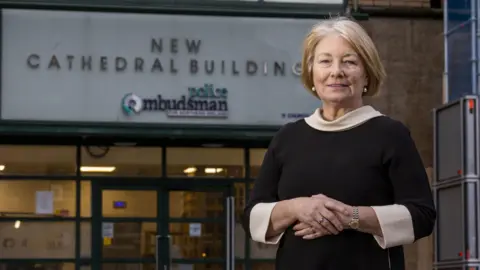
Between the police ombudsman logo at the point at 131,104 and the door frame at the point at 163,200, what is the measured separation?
996 millimetres

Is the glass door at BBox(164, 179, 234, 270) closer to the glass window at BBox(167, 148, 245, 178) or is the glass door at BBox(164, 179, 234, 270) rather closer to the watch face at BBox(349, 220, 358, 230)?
the glass window at BBox(167, 148, 245, 178)

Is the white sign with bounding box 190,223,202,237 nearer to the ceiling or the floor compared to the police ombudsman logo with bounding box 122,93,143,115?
nearer to the floor

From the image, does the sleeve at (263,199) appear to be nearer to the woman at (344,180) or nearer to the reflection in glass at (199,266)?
the woman at (344,180)

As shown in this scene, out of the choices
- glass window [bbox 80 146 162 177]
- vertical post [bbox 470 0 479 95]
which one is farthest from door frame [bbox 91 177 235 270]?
vertical post [bbox 470 0 479 95]

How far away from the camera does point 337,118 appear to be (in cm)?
308

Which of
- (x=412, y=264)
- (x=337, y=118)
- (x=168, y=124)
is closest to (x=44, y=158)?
(x=168, y=124)

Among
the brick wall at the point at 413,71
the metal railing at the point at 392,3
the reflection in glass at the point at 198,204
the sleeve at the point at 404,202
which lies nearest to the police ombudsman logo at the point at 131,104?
the reflection in glass at the point at 198,204

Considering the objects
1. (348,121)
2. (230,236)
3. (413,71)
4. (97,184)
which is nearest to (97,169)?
(97,184)

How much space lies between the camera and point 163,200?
1354 cm

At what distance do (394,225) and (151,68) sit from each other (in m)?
10.2

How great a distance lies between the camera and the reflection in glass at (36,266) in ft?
43.1

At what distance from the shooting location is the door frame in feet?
43.9

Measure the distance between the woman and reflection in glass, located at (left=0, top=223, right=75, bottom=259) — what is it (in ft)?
34.1

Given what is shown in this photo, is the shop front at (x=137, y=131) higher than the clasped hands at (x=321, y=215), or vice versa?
the shop front at (x=137, y=131)
